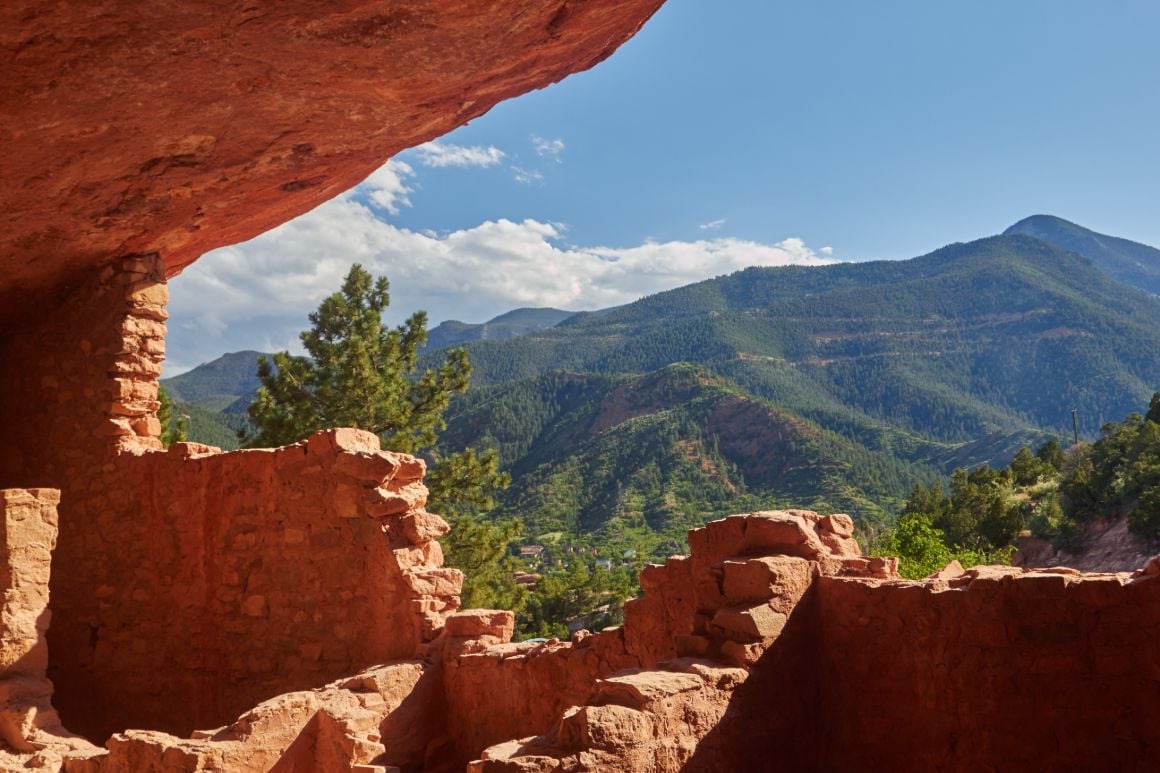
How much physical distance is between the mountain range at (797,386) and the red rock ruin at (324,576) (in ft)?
117

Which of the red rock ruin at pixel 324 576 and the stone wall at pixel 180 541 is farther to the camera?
the stone wall at pixel 180 541

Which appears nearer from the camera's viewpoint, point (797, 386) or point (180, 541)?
point (180, 541)

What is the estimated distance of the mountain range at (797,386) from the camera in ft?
171

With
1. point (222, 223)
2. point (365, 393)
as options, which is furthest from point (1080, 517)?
point (222, 223)

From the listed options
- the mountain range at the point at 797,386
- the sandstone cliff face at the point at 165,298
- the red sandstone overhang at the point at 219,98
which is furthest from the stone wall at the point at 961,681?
the mountain range at the point at 797,386

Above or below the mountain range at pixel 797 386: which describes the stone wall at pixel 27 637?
below

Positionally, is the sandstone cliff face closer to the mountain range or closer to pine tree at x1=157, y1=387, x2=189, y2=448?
pine tree at x1=157, y1=387, x2=189, y2=448

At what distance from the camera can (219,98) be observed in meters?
6.64

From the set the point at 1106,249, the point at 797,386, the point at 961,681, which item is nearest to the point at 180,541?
the point at 961,681

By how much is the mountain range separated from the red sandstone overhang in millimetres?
35959

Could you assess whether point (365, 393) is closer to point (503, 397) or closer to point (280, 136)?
point (280, 136)

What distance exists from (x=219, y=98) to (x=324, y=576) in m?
3.54

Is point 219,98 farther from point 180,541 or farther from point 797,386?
point 797,386

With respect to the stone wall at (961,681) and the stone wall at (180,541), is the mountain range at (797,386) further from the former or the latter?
the stone wall at (961,681)
